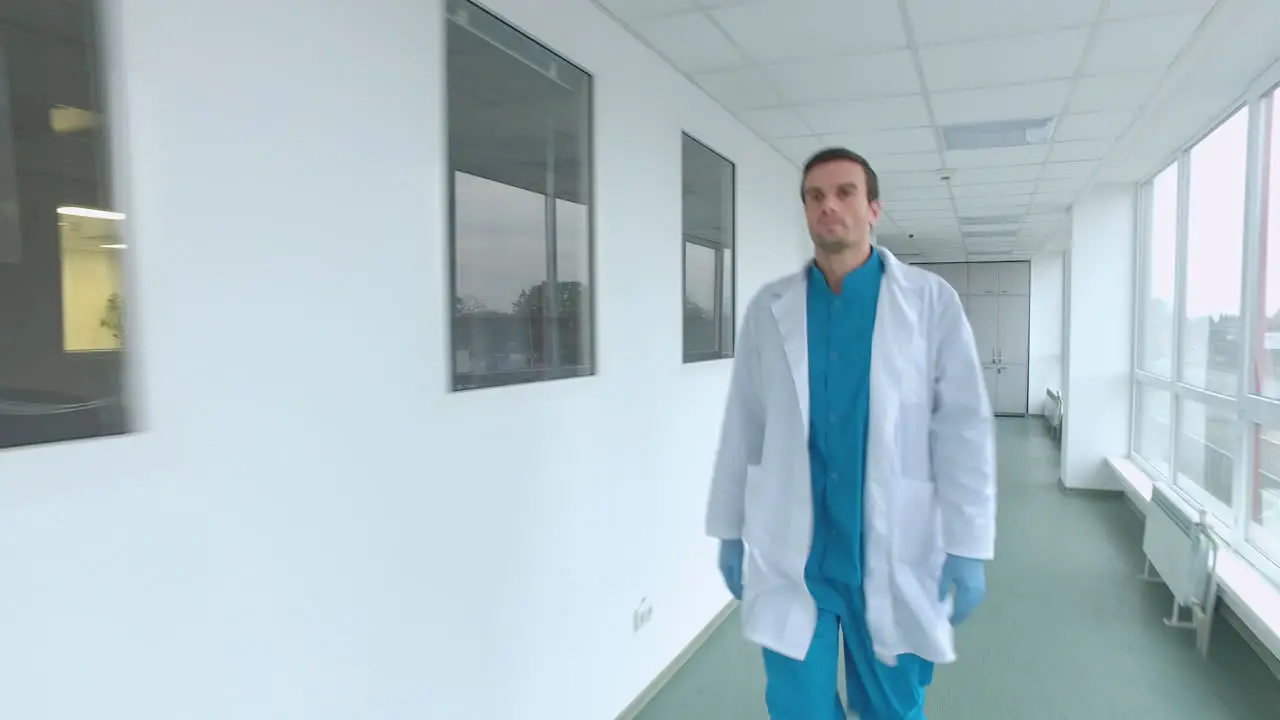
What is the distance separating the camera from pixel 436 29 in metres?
1.82

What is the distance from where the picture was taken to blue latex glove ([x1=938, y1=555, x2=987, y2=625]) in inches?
72.1

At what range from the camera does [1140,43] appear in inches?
114

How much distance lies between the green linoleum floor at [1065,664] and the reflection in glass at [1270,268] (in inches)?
47.3

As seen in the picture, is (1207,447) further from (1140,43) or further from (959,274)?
(959,274)

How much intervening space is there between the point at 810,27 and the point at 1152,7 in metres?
1.13

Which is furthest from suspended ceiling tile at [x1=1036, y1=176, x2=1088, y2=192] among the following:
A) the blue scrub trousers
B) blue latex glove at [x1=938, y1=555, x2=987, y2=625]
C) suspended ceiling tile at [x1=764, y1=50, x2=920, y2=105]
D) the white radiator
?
the blue scrub trousers

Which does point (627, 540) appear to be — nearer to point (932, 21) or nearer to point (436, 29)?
point (436, 29)

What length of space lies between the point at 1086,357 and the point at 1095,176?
1.71 meters

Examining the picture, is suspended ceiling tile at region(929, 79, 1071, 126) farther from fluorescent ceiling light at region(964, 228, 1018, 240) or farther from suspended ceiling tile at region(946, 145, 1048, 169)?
fluorescent ceiling light at region(964, 228, 1018, 240)

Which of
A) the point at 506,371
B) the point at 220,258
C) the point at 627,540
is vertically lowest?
the point at 627,540

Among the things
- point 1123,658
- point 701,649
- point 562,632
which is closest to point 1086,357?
point 1123,658

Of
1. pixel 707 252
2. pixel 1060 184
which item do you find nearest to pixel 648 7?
pixel 707 252

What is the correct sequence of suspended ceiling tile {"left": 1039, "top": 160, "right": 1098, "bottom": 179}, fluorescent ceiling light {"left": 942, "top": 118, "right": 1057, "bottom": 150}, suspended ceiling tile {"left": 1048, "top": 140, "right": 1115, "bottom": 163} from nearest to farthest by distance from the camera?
fluorescent ceiling light {"left": 942, "top": 118, "right": 1057, "bottom": 150} < suspended ceiling tile {"left": 1048, "top": 140, "right": 1115, "bottom": 163} < suspended ceiling tile {"left": 1039, "top": 160, "right": 1098, "bottom": 179}

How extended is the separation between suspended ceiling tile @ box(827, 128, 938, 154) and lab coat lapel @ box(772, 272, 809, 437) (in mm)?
2563
